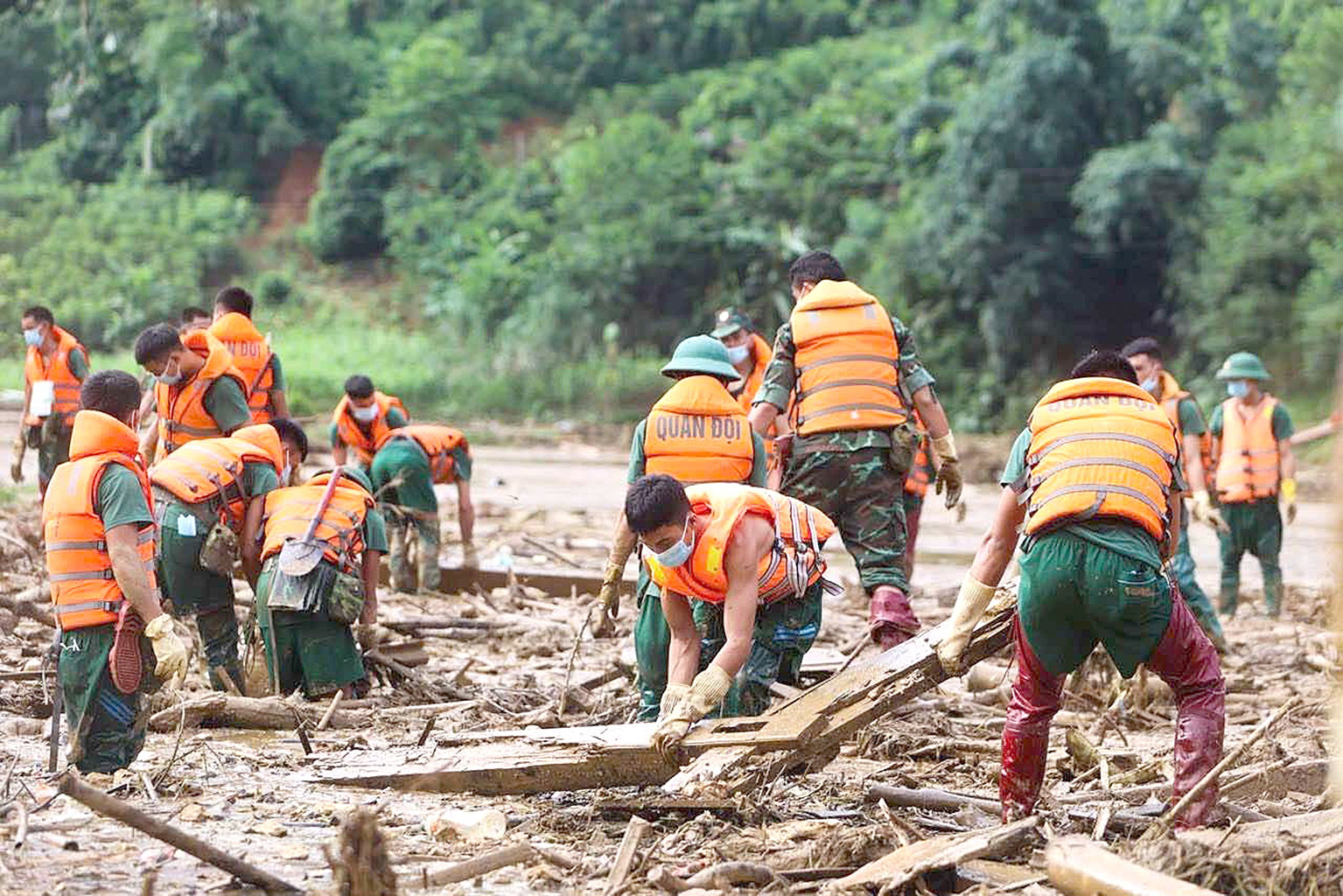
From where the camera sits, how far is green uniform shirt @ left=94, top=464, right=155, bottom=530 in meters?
6.53

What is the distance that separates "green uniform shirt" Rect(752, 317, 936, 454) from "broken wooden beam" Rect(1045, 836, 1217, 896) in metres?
3.79

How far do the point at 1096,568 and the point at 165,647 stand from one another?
3470 mm

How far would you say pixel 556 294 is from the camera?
38.5m

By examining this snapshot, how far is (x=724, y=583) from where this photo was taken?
6.58 meters

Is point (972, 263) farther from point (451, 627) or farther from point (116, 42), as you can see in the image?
point (116, 42)

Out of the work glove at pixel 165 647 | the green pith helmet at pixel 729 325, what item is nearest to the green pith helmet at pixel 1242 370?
the green pith helmet at pixel 729 325

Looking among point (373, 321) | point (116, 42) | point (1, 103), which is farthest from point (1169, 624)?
point (1, 103)

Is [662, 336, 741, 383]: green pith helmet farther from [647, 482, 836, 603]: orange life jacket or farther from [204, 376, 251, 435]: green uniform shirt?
[204, 376, 251, 435]: green uniform shirt

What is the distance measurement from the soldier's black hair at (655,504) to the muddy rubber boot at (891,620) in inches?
91.8

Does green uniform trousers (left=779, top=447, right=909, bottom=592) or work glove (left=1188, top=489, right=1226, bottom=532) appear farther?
work glove (left=1188, top=489, right=1226, bottom=532)

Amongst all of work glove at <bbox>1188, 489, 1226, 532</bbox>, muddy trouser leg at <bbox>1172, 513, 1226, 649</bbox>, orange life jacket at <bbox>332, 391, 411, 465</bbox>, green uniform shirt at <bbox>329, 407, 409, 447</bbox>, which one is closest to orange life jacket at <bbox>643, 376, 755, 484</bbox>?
muddy trouser leg at <bbox>1172, 513, 1226, 649</bbox>

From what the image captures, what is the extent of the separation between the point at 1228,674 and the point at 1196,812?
14.4 ft

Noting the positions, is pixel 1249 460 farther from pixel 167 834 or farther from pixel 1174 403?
pixel 167 834

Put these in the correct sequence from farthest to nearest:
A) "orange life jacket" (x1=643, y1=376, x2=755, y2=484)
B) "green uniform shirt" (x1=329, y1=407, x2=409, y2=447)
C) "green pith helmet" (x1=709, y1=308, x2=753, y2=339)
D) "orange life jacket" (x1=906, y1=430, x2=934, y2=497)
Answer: "green uniform shirt" (x1=329, y1=407, x2=409, y2=447)
"orange life jacket" (x1=906, y1=430, x2=934, y2=497)
"green pith helmet" (x1=709, y1=308, x2=753, y2=339)
"orange life jacket" (x1=643, y1=376, x2=755, y2=484)
